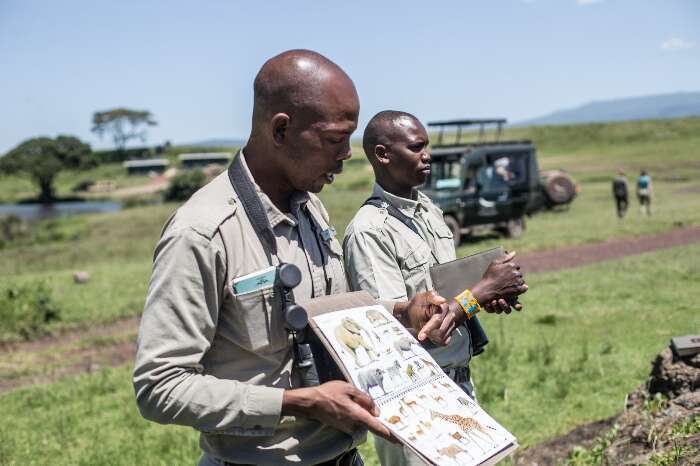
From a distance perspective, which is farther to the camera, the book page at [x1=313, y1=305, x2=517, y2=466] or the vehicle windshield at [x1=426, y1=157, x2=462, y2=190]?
the vehicle windshield at [x1=426, y1=157, x2=462, y2=190]

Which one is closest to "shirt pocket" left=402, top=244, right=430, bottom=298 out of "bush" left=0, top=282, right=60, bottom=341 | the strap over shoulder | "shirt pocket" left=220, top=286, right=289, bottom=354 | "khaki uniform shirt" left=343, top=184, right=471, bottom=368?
"khaki uniform shirt" left=343, top=184, right=471, bottom=368

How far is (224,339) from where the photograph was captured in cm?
192

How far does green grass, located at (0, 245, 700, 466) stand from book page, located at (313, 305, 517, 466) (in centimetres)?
305

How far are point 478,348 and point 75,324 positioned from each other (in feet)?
27.8

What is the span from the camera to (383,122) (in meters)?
3.48

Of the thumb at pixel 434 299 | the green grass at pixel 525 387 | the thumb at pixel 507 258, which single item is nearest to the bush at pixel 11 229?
the green grass at pixel 525 387

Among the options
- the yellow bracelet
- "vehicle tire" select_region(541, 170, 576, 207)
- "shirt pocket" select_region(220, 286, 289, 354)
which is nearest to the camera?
"shirt pocket" select_region(220, 286, 289, 354)

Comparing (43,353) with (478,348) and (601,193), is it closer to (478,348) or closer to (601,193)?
(478,348)

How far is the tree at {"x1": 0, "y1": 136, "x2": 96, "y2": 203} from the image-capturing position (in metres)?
81.2

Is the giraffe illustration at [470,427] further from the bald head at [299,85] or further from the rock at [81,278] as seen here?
the rock at [81,278]

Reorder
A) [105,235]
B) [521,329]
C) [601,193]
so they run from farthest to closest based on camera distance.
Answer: [601,193] < [105,235] < [521,329]

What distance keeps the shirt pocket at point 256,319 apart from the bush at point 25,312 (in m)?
9.13

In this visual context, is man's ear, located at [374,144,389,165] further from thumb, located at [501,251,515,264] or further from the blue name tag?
the blue name tag

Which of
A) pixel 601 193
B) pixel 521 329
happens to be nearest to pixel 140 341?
pixel 521 329
